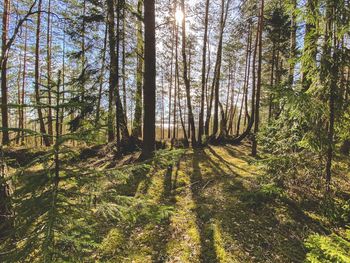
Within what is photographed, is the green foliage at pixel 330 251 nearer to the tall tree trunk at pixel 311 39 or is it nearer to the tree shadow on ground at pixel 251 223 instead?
the tree shadow on ground at pixel 251 223

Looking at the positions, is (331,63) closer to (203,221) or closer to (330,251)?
(330,251)

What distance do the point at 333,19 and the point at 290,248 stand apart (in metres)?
4.19

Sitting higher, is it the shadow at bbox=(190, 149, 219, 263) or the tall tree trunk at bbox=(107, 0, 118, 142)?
the tall tree trunk at bbox=(107, 0, 118, 142)

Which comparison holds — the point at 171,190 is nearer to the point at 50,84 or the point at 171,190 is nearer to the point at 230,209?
the point at 230,209

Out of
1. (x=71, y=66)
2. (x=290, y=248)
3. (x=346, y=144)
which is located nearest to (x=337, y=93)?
(x=290, y=248)

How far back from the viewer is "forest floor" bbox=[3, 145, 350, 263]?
4.12 metres

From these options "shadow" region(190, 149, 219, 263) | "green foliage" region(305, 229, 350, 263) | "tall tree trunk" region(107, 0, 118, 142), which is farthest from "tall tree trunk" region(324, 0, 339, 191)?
"tall tree trunk" region(107, 0, 118, 142)

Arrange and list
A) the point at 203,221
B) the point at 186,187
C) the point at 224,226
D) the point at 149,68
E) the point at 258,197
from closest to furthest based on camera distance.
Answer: the point at 224,226 → the point at 203,221 → the point at 258,197 → the point at 186,187 → the point at 149,68

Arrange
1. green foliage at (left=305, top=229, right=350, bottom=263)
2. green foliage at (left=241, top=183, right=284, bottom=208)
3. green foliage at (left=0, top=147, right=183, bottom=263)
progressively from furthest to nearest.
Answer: green foliage at (left=241, top=183, right=284, bottom=208), green foliage at (left=305, top=229, right=350, bottom=263), green foliage at (left=0, top=147, right=183, bottom=263)

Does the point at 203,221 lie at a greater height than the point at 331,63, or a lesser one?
lesser

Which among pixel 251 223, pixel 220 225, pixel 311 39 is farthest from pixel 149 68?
pixel 251 223

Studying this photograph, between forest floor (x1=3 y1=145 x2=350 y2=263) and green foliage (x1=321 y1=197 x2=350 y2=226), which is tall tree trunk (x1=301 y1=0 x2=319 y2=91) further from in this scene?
green foliage (x1=321 y1=197 x2=350 y2=226)

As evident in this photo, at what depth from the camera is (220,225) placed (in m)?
4.85

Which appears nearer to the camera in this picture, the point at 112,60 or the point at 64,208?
the point at 64,208
